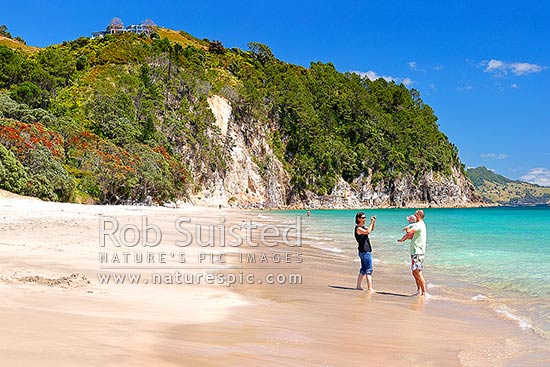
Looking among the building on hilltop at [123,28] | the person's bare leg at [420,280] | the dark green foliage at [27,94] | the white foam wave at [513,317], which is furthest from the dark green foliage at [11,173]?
the building on hilltop at [123,28]

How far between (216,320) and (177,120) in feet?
208

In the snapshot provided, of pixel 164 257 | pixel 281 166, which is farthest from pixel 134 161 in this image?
pixel 281 166

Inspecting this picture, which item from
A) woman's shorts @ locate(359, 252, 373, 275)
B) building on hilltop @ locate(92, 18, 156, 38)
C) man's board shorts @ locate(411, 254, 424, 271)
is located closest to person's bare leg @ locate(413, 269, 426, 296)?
man's board shorts @ locate(411, 254, 424, 271)

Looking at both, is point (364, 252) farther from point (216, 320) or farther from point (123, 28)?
point (123, 28)

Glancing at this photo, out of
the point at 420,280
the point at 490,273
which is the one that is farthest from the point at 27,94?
the point at 420,280

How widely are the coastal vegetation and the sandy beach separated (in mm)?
22245

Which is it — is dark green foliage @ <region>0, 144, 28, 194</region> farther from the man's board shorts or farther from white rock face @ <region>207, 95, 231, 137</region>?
white rock face @ <region>207, 95, 231, 137</region>

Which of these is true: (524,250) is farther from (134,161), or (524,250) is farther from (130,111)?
(130,111)

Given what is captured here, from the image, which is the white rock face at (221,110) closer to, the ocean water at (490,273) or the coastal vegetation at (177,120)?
the coastal vegetation at (177,120)

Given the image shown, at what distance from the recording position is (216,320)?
206 inches

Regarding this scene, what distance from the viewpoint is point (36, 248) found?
9211mm

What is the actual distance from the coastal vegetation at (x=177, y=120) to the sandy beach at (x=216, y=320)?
876 inches

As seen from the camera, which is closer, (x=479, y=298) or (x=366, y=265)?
(x=479, y=298)

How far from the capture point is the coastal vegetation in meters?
37.2
